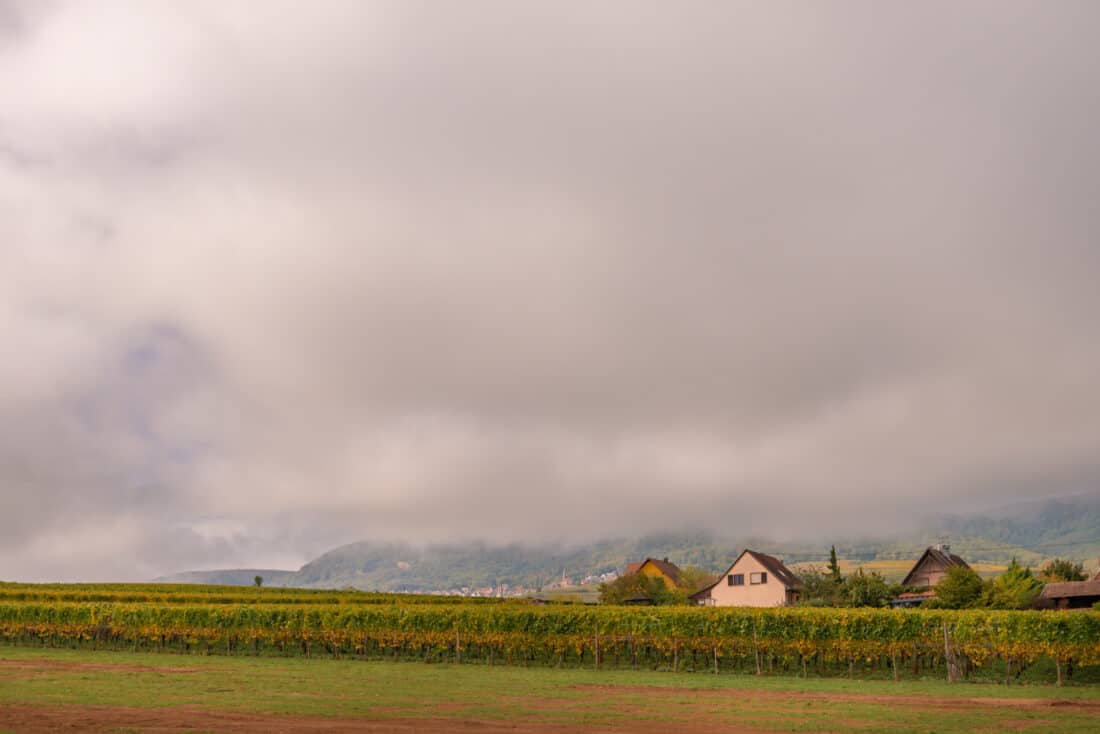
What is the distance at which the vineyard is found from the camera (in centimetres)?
5072

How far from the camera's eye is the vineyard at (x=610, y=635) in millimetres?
50719

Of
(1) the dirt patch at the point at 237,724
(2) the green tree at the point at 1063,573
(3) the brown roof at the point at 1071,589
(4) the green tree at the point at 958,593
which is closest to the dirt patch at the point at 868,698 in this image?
(1) the dirt patch at the point at 237,724

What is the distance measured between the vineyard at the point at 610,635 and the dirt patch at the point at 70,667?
1370 centimetres

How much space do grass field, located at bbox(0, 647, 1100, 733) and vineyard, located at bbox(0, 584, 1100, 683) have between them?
12.9 feet

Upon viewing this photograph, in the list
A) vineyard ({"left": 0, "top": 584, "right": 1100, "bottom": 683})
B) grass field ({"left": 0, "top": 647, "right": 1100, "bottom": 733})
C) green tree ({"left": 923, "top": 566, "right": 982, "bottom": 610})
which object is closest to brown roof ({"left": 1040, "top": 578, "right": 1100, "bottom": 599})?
green tree ({"left": 923, "top": 566, "right": 982, "bottom": 610})

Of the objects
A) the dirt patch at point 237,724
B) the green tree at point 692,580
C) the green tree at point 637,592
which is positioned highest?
the dirt patch at point 237,724

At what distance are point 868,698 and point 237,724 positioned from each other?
26746 mm

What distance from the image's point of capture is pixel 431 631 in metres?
60.8

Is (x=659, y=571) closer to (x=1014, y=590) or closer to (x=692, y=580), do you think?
(x=692, y=580)

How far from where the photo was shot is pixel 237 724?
2622cm

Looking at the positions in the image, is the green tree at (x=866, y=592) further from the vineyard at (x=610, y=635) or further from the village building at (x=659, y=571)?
the village building at (x=659, y=571)

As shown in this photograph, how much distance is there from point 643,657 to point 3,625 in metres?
46.9

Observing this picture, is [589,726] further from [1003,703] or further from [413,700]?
[1003,703]

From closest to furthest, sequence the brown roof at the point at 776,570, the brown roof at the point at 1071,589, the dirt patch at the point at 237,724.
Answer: the dirt patch at the point at 237,724, the brown roof at the point at 1071,589, the brown roof at the point at 776,570
